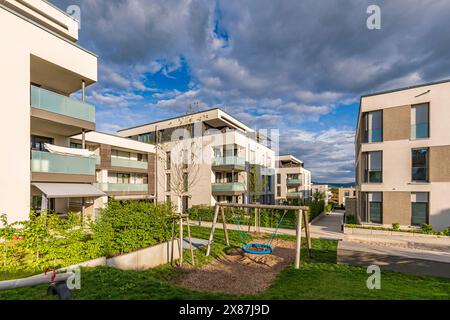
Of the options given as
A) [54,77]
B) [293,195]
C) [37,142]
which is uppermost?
[54,77]

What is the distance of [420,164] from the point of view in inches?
569

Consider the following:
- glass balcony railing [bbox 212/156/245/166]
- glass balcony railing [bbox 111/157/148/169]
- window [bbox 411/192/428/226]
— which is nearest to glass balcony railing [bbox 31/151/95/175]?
glass balcony railing [bbox 111/157/148/169]

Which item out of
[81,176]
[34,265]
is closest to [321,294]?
[34,265]

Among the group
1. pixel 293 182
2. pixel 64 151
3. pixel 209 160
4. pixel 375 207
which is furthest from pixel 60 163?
pixel 293 182

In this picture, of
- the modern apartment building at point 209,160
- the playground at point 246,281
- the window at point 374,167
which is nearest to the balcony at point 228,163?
the modern apartment building at point 209,160

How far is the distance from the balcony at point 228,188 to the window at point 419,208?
510 inches

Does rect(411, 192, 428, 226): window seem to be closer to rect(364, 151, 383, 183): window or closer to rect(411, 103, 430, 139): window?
rect(364, 151, 383, 183): window

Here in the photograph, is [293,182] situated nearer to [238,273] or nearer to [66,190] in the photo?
[238,273]

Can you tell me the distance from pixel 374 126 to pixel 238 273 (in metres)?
14.6

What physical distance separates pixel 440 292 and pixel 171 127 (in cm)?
2578

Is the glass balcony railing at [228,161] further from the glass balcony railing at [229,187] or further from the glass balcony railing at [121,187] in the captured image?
the glass balcony railing at [121,187]

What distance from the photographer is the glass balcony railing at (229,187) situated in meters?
21.9

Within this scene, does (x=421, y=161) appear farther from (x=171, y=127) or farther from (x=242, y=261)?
(x=171, y=127)

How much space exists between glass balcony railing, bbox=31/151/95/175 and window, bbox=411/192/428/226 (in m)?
20.5
